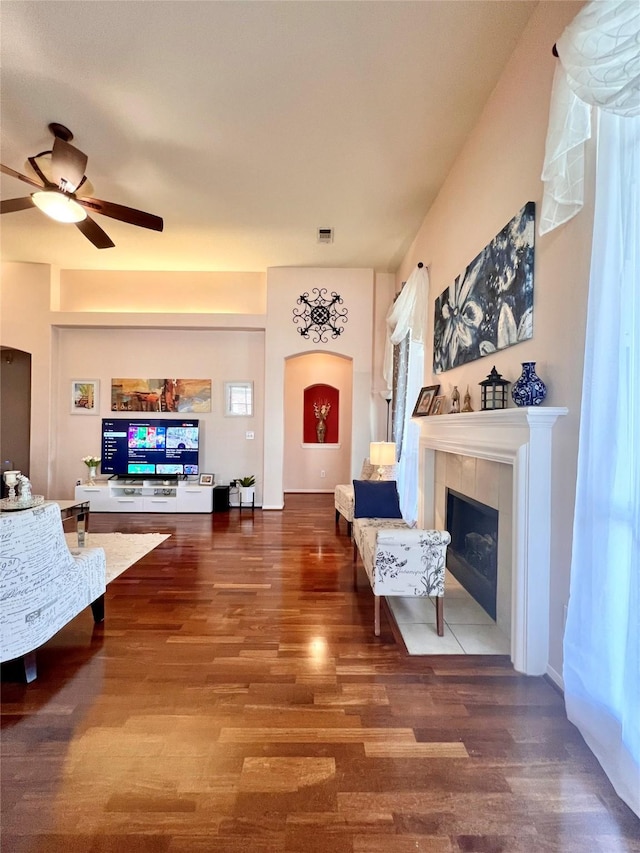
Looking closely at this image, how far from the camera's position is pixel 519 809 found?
1355 millimetres

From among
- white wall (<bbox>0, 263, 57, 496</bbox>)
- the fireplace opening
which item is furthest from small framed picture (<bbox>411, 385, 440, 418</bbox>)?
white wall (<bbox>0, 263, 57, 496</bbox>)

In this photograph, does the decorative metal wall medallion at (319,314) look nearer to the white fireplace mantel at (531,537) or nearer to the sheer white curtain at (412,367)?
the sheer white curtain at (412,367)

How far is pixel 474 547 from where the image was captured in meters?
3.12

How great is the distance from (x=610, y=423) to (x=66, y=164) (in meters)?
4.11

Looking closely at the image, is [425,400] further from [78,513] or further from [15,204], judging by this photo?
[15,204]

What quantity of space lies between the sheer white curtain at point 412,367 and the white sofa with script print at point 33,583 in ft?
11.3

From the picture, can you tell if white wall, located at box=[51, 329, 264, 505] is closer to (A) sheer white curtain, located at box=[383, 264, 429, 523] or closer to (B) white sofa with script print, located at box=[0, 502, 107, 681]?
(A) sheer white curtain, located at box=[383, 264, 429, 523]

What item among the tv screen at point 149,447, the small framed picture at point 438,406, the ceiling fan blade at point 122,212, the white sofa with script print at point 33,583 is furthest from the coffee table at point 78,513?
the small framed picture at point 438,406

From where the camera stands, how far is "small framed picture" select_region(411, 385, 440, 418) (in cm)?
388

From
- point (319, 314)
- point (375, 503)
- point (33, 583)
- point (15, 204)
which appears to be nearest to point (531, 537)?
point (375, 503)

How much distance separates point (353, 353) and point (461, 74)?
3.77 meters

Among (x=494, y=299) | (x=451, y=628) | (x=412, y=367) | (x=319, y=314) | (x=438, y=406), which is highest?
(x=319, y=314)

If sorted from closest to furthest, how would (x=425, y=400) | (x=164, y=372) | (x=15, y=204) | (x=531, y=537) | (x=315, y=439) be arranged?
(x=531, y=537), (x=15, y=204), (x=425, y=400), (x=164, y=372), (x=315, y=439)

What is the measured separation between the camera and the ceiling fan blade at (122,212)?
10.6ft
